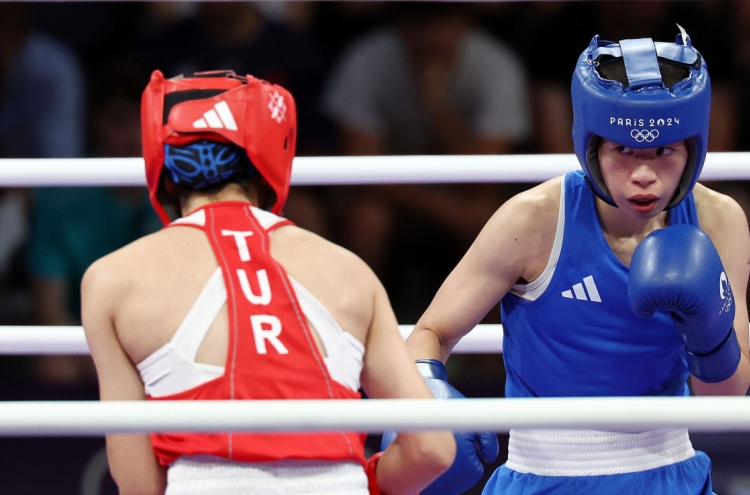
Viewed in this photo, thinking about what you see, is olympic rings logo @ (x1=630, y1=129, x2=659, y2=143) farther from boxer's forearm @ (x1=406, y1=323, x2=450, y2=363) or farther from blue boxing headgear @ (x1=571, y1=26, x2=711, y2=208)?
boxer's forearm @ (x1=406, y1=323, x2=450, y2=363)

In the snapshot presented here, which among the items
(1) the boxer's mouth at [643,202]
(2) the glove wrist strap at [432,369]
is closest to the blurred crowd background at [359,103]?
(2) the glove wrist strap at [432,369]

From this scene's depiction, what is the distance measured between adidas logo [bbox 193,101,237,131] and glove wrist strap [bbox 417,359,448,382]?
0.57 meters

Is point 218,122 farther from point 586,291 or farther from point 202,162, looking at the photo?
point 586,291

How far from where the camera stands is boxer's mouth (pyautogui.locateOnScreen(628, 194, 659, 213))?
181 centimetres

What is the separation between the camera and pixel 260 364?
56.8 inches

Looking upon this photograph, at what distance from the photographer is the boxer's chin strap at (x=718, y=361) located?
1836mm

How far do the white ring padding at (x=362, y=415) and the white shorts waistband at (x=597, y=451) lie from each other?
701 mm

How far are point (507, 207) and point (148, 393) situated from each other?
2.55 feet

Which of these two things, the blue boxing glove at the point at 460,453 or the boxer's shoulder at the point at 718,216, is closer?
the blue boxing glove at the point at 460,453

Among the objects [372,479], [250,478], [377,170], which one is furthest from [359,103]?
[250,478]

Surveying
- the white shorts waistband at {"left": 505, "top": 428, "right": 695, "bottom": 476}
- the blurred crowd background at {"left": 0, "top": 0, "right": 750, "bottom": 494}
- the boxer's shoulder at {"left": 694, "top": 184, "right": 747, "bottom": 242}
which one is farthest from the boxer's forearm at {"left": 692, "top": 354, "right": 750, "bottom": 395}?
the blurred crowd background at {"left": 0, "top": 0, "right": 750, "bottom": 494}

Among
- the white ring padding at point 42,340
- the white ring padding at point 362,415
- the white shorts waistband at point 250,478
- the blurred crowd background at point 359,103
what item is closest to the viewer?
the white ring padding at point 362,415

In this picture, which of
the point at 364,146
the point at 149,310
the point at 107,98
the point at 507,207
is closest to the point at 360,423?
the point at 149,310

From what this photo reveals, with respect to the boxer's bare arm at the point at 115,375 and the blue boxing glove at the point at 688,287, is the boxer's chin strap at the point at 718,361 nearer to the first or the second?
the blue boxing glove at the point at 688,287
